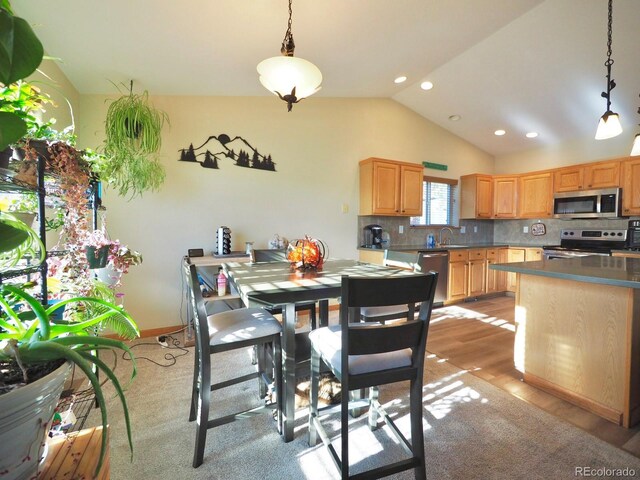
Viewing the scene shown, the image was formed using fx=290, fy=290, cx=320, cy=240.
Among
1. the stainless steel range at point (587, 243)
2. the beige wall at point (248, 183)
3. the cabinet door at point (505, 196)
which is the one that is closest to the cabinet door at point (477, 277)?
the stainless steel range at point (587, 243)

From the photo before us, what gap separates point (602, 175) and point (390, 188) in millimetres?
2936

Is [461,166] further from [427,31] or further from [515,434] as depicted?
[515,434]

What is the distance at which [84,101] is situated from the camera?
2838mm

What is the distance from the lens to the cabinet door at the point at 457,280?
437 centimetres

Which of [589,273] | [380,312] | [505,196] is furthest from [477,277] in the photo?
[380,312]

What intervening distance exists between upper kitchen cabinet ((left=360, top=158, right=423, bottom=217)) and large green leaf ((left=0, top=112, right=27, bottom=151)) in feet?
12.4

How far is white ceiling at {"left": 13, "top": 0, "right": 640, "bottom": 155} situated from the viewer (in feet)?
6.82

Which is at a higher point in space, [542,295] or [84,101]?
[84,101]

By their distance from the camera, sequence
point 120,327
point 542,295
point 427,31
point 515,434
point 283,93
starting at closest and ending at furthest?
point 120,327 < point 515,434 < point 283,93 < point 542,295 < point 427,31

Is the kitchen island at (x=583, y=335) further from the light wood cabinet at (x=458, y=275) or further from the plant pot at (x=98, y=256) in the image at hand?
the plant pot at (x=98, y=256)

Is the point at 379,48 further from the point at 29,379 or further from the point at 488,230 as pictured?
the point at 488,230

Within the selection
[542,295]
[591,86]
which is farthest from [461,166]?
[542,295]

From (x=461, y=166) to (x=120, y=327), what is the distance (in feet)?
18.2

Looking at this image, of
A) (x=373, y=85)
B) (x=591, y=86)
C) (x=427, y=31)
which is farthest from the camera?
(x=373, y=85)
